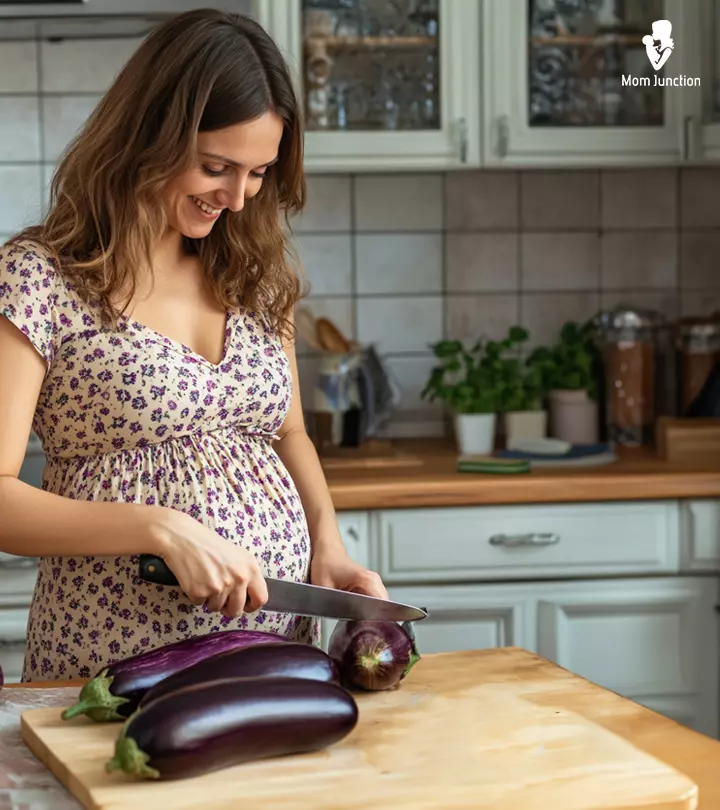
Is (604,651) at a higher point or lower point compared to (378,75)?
lower

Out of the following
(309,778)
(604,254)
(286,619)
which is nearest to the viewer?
(309,778)

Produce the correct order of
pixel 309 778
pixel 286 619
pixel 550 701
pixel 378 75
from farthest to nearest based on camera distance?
1. pixel 378 75
2. pixel 286 619
3. pixel 550 701
4. pixel 309 778

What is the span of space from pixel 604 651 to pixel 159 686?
4.80 feet

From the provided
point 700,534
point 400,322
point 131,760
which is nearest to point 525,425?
point 400,322

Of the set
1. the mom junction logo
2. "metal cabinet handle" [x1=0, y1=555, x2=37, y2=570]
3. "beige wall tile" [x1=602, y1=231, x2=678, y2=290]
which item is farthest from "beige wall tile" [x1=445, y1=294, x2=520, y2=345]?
"metal cabinet handle" [x1=0, y1=555, x2=37, y2=570]

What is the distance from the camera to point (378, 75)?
254cm

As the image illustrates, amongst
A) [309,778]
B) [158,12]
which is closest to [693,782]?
[309,778]

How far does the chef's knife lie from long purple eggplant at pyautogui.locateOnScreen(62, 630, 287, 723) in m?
0.13

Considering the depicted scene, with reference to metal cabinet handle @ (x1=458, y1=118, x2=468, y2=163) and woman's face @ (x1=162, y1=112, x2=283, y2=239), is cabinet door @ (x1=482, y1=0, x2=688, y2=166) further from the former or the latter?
woman's face @ (x1=162, y1=112, x2=283, y2=239)

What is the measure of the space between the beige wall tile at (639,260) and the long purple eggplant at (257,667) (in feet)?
6.32

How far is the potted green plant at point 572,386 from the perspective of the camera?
269cm

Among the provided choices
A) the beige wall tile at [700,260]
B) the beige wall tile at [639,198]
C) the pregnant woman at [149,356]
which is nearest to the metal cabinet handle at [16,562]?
the pregnant woman at [149,356]

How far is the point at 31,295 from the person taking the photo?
1.31 m

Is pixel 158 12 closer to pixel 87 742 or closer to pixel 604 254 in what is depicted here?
pixel 604 254
